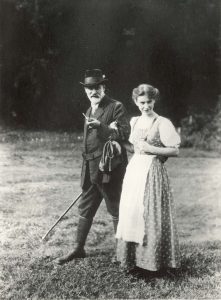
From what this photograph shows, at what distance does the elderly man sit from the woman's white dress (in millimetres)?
253

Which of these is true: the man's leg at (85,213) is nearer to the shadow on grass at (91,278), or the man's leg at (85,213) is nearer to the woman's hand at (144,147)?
the shadow on grass at (91,278)

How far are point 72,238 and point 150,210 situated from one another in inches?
58.5

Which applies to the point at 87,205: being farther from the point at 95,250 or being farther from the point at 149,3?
the point at 149,3

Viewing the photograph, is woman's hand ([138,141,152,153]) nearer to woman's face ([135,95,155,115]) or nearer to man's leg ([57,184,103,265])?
woman's face ([135,95,155,115])

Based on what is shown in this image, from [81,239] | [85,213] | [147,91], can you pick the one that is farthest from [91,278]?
[147,91]

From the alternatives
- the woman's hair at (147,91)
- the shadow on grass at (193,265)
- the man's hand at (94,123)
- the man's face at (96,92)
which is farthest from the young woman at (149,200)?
the man's face at (96,92)

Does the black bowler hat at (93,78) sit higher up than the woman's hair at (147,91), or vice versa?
the black bowler hat at (93,78)

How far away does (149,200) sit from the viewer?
370 cm

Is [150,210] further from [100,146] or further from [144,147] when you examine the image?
[100,146]

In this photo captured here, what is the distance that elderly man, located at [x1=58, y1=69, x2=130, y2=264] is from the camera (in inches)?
158

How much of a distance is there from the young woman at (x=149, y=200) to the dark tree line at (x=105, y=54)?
7586 millimetres

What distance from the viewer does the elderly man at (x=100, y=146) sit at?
4016 mm

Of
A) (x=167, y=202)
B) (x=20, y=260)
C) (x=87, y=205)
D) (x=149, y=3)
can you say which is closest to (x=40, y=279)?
(x=20, y=260)

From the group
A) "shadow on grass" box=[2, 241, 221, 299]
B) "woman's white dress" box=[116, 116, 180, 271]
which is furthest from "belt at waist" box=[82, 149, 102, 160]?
"shadow on grass" box=[2, 241, 221, 299]
